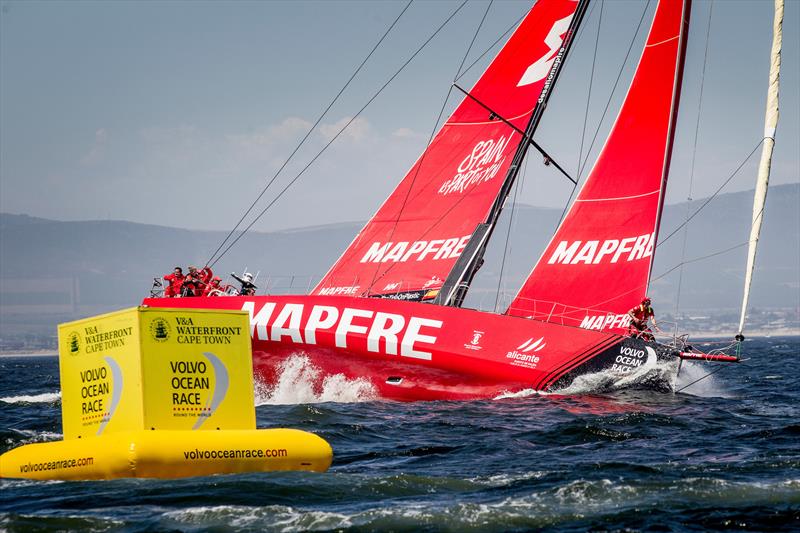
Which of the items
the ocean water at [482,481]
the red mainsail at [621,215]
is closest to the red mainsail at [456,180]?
the red mainsail at [621,215]

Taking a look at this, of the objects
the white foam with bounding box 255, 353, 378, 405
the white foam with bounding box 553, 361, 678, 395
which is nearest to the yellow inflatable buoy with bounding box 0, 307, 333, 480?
the white foam with bounding box 255, 353, 378, 405

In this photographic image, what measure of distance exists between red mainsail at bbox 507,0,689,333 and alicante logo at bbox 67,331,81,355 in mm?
10786

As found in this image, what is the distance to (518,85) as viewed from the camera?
20016mm

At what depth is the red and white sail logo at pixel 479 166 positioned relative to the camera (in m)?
19.6

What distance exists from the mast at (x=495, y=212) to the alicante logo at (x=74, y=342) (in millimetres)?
9804

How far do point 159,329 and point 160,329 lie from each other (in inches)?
0.4

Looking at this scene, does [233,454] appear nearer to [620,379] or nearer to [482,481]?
[482,481]

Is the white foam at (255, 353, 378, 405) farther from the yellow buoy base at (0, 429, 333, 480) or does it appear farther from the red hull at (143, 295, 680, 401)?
the yellow buoy base at (0, 429, 333, 480)

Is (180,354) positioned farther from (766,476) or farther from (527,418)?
(527,418)

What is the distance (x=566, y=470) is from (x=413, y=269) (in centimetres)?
972

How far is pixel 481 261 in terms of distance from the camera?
64.5 ft

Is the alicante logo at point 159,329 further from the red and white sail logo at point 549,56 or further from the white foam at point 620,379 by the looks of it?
the red and white sail logo at point 549,56

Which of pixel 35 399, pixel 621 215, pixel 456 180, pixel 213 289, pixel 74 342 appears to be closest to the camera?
pixel 74 342

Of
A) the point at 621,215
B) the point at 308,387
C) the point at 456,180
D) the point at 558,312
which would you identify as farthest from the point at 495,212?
the point at 308,387
